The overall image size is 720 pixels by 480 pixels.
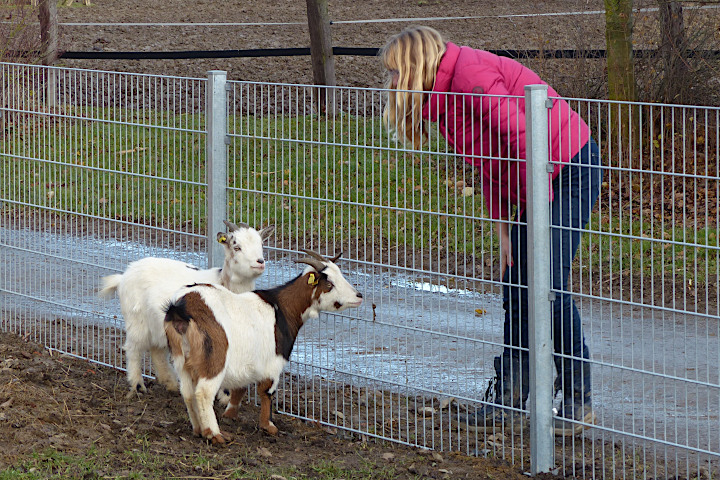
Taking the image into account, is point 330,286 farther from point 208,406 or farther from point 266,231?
point 208,406

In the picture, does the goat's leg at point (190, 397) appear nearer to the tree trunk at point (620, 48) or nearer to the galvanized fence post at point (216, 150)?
the galvanized fence post at point (216, 150)

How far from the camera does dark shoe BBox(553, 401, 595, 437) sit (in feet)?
15.7

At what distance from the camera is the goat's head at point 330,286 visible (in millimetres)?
5398

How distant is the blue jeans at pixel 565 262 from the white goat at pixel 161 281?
1.61 meters

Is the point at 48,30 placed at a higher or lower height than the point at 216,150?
higher

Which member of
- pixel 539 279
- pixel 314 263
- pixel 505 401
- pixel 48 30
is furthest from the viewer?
pixel 48 30

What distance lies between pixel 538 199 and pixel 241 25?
20.5 meters

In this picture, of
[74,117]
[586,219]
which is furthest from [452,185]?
[74,117]

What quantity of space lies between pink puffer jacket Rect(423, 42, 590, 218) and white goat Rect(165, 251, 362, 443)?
1090 mm

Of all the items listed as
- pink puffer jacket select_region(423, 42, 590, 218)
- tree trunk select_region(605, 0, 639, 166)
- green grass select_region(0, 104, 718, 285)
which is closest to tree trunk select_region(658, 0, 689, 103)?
tree trunk select_region(605, 0, 639, 166)

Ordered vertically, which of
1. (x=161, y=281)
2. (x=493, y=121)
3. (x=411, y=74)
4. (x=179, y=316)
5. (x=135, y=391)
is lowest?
(x=135, y=391)

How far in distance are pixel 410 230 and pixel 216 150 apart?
4.46 feet

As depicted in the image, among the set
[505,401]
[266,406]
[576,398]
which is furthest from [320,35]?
[576,398]

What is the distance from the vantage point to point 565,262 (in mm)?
4805
